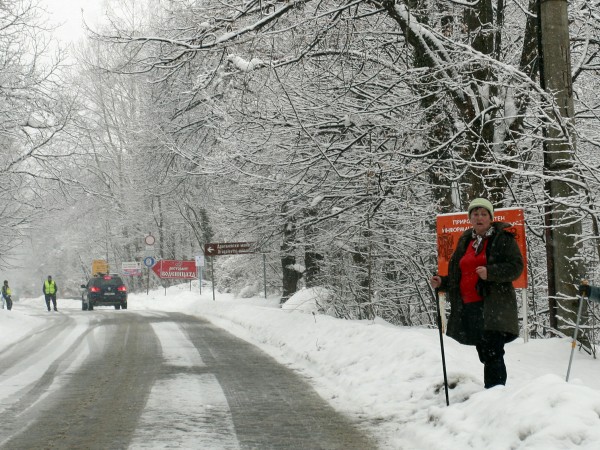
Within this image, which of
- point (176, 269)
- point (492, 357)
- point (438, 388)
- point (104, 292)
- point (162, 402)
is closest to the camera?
point (492, 357)

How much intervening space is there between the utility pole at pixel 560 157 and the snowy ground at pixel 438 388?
831 mm

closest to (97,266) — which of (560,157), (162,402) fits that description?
(162,402)

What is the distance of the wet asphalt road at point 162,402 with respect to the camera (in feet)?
21.8

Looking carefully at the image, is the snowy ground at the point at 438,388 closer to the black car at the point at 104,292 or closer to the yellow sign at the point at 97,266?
the black car at the point at 104,292

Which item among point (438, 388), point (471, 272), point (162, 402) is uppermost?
point (471, 272)

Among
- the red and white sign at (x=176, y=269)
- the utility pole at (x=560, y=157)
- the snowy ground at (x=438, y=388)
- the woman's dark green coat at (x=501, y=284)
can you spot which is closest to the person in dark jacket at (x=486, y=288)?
the woman's dark green coat at (x=501, y=284)

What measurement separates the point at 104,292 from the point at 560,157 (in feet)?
104

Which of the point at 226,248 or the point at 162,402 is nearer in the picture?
the point at 162,402

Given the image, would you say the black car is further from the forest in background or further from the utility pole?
the utility pole

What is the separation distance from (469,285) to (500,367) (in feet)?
2.40

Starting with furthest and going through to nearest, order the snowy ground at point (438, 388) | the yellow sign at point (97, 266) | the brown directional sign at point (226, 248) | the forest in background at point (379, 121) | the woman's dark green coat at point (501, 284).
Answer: the yellow sign at point (97, 266), the brown directional sign at point (226, 248), the forest in background at point (379, 121), the woman's dark green coat at point (501, 284), the snowy ground at point (438, 388)

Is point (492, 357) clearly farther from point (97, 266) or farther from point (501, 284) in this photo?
point (97, 266)

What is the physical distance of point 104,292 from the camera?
1512 inches

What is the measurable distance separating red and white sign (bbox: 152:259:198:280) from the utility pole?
30.5 metres
